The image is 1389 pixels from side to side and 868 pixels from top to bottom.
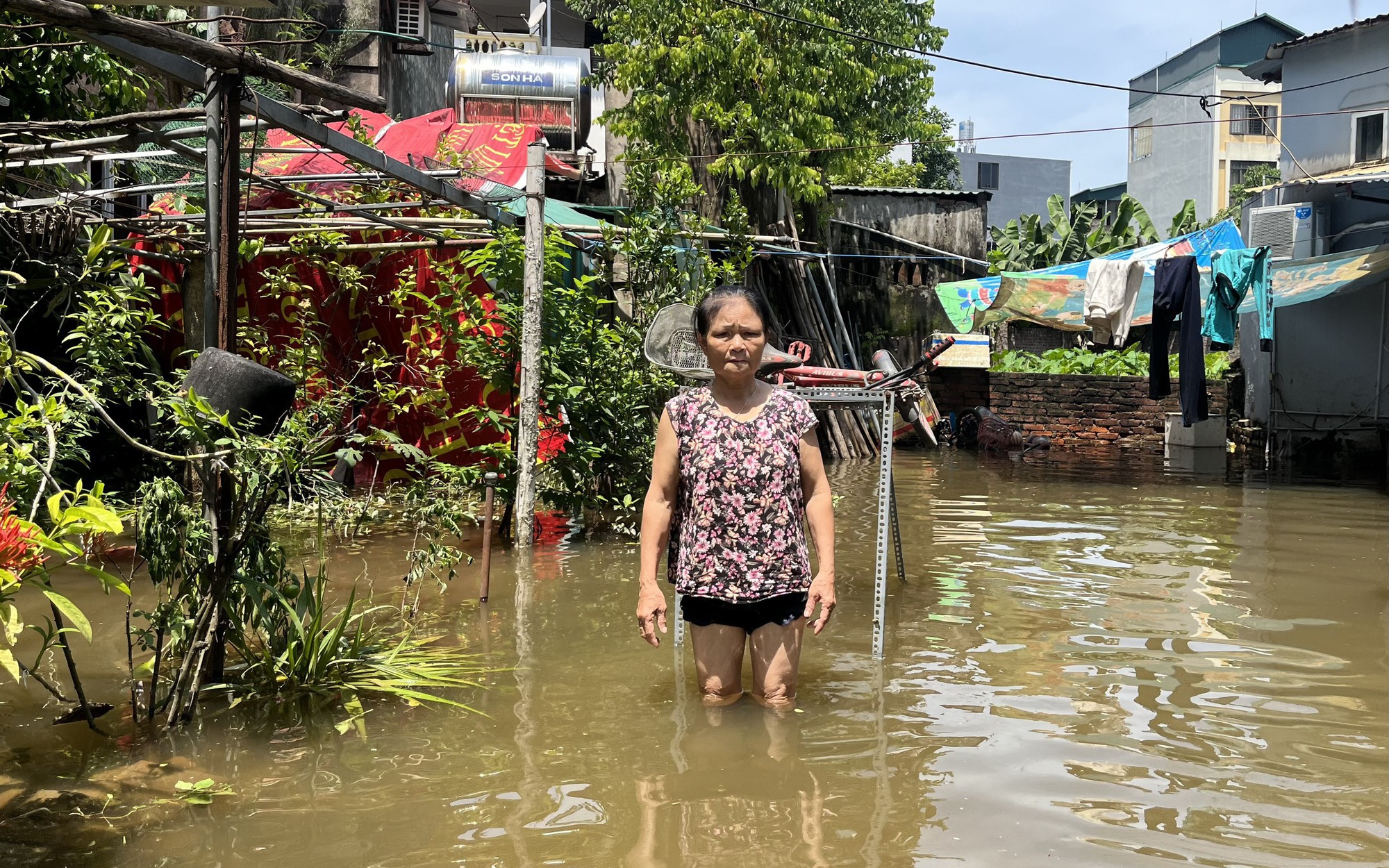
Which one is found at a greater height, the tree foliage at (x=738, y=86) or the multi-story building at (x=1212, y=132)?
the multi-story building at (x=1212, y=132)

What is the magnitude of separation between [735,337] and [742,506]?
1.92 feet

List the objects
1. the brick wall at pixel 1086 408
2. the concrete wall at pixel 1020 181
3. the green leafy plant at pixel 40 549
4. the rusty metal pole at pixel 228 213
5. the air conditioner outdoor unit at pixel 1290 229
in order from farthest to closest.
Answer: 1. the concrete wall at pixel 1020 181
2. the brick wall at pixel 1086 408
3. the air conditioner outdoor unit at pixel 1290 229
4. the rusty metal pole at pixel 228 213
5. the green leafy plant at pixel 40 549

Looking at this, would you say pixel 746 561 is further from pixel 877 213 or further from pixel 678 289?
pixel 877 213

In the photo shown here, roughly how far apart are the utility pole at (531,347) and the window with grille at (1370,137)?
1380 centimetres

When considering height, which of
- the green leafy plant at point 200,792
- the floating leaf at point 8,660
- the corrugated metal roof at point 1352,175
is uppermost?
the corrugated metal roof at point 1352,175

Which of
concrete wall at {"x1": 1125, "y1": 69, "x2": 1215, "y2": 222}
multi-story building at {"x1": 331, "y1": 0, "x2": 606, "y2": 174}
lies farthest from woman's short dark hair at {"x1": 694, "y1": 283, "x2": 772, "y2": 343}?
concrete wall at {"x1": 1125, "y1": 69, "x2": 1215, "y2": 222}

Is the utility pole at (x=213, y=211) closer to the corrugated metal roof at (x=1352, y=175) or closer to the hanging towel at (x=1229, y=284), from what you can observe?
the hanging towel at (x=1229, y=284)

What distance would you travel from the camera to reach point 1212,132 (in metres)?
36.1

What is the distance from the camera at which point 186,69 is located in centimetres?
489

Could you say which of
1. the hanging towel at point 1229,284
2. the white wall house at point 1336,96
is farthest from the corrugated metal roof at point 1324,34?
the hanging towel at point 1229,284

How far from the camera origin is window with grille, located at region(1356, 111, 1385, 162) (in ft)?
54.0

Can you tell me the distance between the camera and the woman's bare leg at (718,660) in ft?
13.7

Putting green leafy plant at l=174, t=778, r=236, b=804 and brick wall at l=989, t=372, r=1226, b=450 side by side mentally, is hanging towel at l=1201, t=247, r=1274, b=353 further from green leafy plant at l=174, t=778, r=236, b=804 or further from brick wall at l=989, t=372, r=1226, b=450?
green leafy plant at l=174, t=778, r=236, b=804

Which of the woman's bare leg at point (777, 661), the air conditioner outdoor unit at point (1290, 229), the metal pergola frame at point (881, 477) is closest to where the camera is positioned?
the woman's bare leg at point (777, 661)
